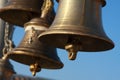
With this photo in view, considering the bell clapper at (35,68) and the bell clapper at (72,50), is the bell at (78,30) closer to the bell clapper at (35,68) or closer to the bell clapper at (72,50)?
the bell clapper at (72,50)

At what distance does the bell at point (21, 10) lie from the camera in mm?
5582

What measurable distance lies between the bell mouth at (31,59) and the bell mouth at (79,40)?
1.96 ft

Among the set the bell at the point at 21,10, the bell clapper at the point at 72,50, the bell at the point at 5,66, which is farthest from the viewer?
the bell at the point at 5,66

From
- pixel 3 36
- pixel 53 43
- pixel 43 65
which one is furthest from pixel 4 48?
pixel 53 43

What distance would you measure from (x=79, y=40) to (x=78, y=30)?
0.56 ft

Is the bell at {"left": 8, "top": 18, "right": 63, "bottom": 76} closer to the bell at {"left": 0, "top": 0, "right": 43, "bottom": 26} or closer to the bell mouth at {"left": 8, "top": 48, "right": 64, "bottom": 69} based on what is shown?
the bell mouth at {"left": 8, "top": 48, "right": 64, "bottom": 69}

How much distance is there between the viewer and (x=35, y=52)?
5.28 meters

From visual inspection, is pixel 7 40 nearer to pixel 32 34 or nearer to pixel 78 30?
pixel 32 34

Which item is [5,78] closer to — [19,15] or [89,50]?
[19,15]

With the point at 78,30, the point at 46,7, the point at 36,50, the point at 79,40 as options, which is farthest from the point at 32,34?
the point at 78,30

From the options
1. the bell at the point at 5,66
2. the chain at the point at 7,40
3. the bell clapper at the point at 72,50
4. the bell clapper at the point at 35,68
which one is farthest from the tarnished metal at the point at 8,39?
the bell clapper at the point at 72,50

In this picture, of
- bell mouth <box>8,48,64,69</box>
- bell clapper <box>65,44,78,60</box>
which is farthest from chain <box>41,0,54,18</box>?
bell clapper <box>65,44,78,60</box>

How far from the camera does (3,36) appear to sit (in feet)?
→ 20.8

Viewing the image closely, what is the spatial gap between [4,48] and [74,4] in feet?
5.66
